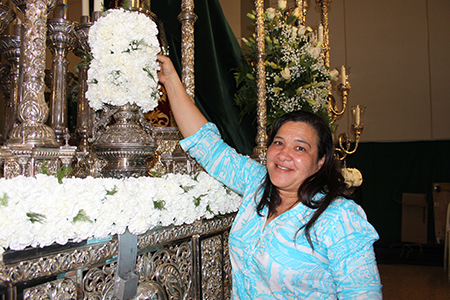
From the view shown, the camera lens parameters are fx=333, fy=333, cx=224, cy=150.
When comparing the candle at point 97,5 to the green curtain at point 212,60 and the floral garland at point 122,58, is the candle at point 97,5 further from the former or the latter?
the green curtain at point 212,60

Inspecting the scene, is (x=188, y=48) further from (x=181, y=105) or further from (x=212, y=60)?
(x=212, y=60)

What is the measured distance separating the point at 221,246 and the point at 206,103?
157 cm

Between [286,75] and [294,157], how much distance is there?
1.65 m

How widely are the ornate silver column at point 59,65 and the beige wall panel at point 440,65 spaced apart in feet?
16.4

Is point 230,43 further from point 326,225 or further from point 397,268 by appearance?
point 397,268

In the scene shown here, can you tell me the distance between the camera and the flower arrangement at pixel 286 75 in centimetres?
294

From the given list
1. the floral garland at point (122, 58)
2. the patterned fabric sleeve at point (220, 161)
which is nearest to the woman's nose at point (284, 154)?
the patterned fabric sleeve at point (220, 161)

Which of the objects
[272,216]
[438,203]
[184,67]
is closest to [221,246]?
[272,216]

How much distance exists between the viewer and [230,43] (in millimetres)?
3182

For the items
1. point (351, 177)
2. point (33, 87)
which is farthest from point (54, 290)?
point (351, 177)

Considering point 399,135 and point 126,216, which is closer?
point 126,216

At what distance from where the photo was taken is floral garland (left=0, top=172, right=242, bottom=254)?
902 mm

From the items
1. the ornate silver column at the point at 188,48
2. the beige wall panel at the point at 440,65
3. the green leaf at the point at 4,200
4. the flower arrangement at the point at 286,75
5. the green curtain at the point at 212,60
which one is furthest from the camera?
the beige wall panel at the point at 440,65

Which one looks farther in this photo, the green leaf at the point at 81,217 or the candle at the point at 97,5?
the candle at the point at 97,5
